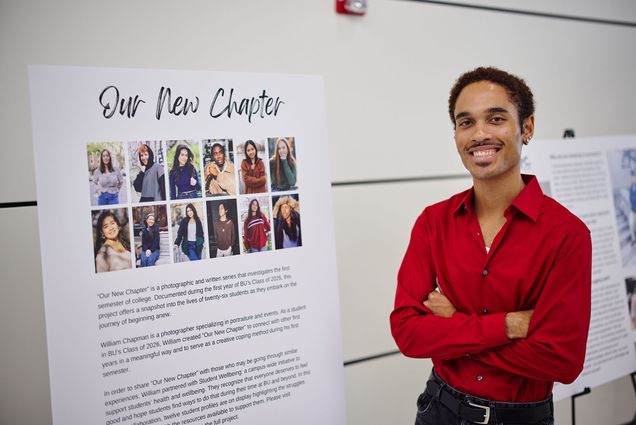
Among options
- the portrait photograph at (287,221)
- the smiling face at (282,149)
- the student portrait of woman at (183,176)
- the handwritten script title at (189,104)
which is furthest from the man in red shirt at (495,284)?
the student portrait of woman at (183,176)

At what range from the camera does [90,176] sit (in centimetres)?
138

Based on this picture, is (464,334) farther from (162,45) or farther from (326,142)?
(162,45)

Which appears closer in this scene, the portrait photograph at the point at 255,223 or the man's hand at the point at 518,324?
the man's hand at the point at 518,324

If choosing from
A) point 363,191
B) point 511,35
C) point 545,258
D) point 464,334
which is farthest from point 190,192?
point 511,35

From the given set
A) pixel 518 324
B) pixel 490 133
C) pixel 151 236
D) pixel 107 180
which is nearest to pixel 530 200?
pixel 490 133

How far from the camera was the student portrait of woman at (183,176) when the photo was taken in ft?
4.96

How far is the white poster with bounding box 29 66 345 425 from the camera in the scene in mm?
1346

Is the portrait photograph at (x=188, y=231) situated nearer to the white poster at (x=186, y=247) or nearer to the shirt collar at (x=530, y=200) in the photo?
the white poster at (x=186, y=247)

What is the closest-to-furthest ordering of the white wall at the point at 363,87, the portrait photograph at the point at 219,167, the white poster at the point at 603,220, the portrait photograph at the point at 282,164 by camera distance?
1. the white wall at the point at 363,87
2. the portrait photograph at the point at 219,167
3. the portrait photograph at the point at 282,164
4. the white poster at the point at 603,220

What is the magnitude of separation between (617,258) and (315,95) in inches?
73.2

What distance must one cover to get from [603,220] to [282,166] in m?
1.78

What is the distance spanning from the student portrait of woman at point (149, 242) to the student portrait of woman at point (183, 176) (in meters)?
0.10

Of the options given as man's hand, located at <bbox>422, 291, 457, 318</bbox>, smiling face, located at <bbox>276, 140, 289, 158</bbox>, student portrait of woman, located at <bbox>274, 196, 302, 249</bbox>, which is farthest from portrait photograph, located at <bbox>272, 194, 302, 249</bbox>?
man's hand, located at <bbox>422, 291, 457, 318</bbox>

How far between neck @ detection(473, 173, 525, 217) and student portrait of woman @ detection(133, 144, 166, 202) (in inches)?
39.2
